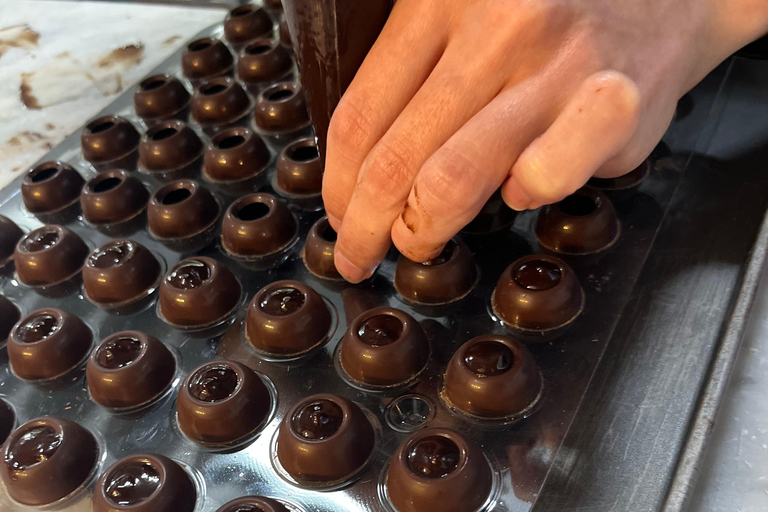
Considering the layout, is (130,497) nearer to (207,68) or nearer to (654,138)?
(654,138)

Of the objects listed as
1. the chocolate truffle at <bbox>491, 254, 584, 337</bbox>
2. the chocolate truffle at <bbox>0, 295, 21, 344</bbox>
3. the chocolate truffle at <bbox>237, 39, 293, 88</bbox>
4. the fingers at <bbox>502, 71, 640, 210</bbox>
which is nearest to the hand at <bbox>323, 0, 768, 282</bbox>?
the fingers at <bbox>502, 71, 640, 210</bbox>

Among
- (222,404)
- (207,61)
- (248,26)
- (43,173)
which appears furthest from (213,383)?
(248,26)

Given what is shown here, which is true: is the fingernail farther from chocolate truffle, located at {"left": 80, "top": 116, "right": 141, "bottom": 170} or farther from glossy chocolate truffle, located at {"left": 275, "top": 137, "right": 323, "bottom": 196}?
chocolate truffle, located at {"left": 80, "top": 116, "right": 141, "bottom": 170}

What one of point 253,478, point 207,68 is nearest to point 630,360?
point 253,478

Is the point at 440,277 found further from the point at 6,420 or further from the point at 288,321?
the point at 6,420

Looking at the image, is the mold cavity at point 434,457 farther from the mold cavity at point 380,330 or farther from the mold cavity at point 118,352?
the mold cavity at point 118,352

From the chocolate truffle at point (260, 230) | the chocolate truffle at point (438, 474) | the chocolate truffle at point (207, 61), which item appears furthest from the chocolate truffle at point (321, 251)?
the chocolate truffle at point (207, 61)
